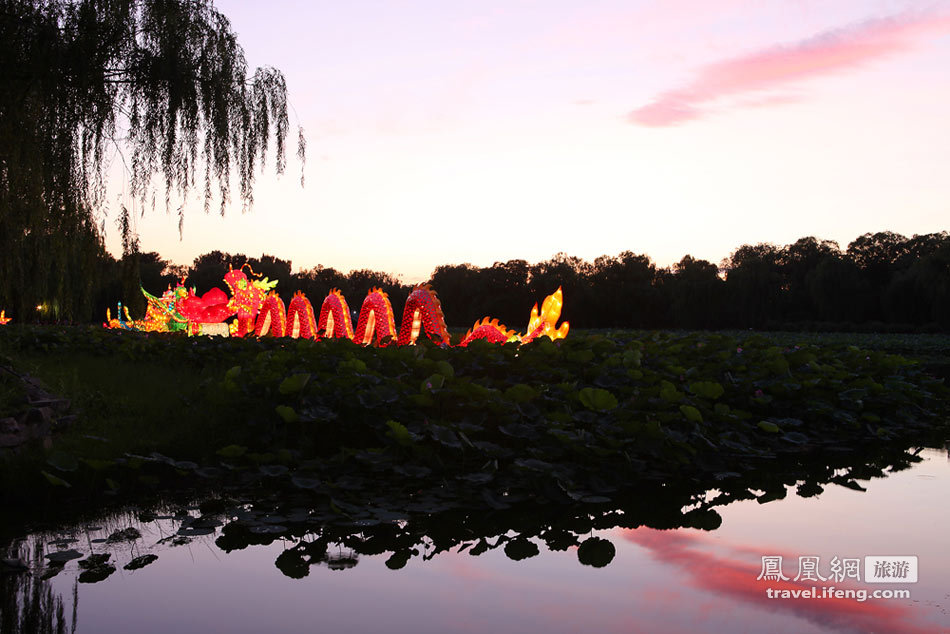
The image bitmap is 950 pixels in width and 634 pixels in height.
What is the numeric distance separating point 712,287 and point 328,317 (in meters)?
36.3

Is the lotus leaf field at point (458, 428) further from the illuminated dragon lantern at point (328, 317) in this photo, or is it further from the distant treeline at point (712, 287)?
the distant treeline at point (712, 287)

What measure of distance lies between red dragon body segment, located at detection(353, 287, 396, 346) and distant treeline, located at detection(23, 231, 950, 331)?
24422 mm

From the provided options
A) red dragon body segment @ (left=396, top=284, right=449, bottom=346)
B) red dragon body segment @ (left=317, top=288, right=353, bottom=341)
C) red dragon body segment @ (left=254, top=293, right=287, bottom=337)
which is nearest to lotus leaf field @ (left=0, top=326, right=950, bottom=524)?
red dragon body segment @ (left=396, top=284, right=449, bottom=346)

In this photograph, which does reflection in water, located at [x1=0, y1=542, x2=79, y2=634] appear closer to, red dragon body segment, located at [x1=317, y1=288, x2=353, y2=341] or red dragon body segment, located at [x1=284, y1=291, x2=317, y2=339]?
red dragon body segment, located at [x1=317, y1=288, x2=353, y2=341]

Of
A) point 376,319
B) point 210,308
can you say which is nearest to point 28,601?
point 376,319

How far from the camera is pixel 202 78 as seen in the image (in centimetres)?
618

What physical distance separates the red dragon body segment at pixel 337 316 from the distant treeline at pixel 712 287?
74.8 ft

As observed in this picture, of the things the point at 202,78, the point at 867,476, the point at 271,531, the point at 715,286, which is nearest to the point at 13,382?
the point at 202,78

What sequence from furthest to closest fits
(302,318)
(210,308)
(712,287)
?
(712,287) → (210,308) → (302,318)

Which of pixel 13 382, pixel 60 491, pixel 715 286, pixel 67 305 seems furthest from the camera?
pixel 715 286

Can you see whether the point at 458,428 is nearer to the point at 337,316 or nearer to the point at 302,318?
the point at 337,316

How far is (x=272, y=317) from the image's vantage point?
15602 mm

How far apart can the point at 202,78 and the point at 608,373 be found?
4633 mm

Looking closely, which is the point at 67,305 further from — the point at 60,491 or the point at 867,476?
the point at 867,476
